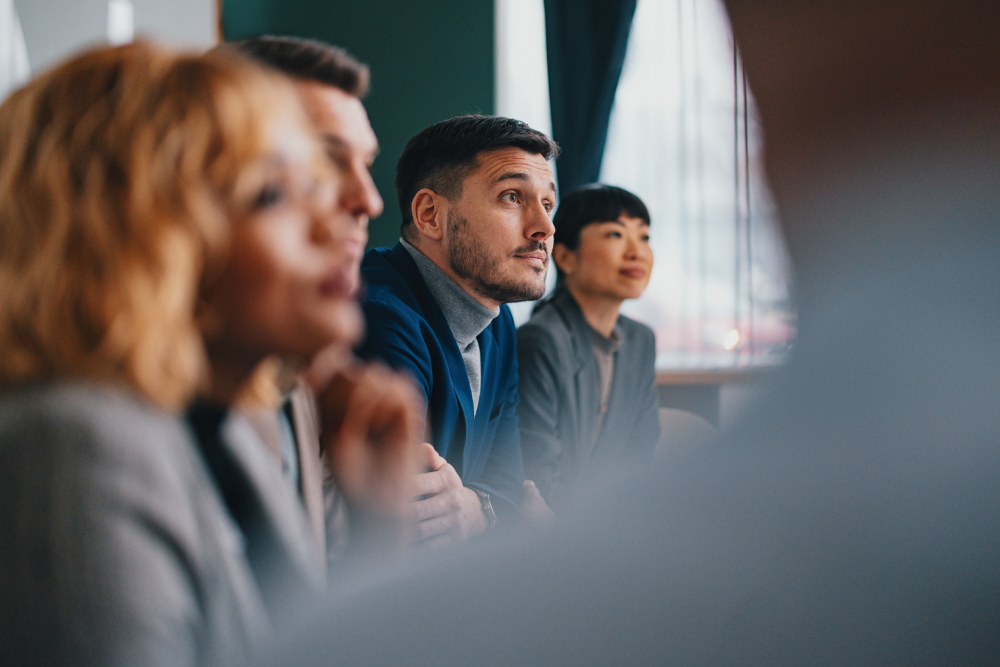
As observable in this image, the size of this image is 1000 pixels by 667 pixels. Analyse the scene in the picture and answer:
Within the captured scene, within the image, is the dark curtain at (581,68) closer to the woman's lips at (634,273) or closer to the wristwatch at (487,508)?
the woman's lips at (634,273)

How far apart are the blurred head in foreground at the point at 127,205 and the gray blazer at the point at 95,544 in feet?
0.17

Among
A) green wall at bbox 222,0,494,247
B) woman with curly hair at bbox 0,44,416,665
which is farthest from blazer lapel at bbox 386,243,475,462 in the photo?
green wall at bbox 222,0,494,247

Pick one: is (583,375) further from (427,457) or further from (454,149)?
(427,457)

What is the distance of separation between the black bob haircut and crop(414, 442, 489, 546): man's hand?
3.64 feet

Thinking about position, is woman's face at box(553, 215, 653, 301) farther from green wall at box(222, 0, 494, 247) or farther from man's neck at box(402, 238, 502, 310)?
green wall at box(222, 0, 494, 247)

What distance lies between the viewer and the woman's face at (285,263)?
1.52ft

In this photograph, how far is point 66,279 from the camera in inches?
16.9

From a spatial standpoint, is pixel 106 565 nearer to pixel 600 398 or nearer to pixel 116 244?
pixel 116 244

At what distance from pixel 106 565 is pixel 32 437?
0.08m

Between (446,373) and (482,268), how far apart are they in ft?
0.87

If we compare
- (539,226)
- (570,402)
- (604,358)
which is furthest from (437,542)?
(604,358)

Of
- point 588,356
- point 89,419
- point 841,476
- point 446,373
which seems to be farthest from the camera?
point 588,356

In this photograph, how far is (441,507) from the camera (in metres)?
0.97

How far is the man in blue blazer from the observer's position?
1296mm
